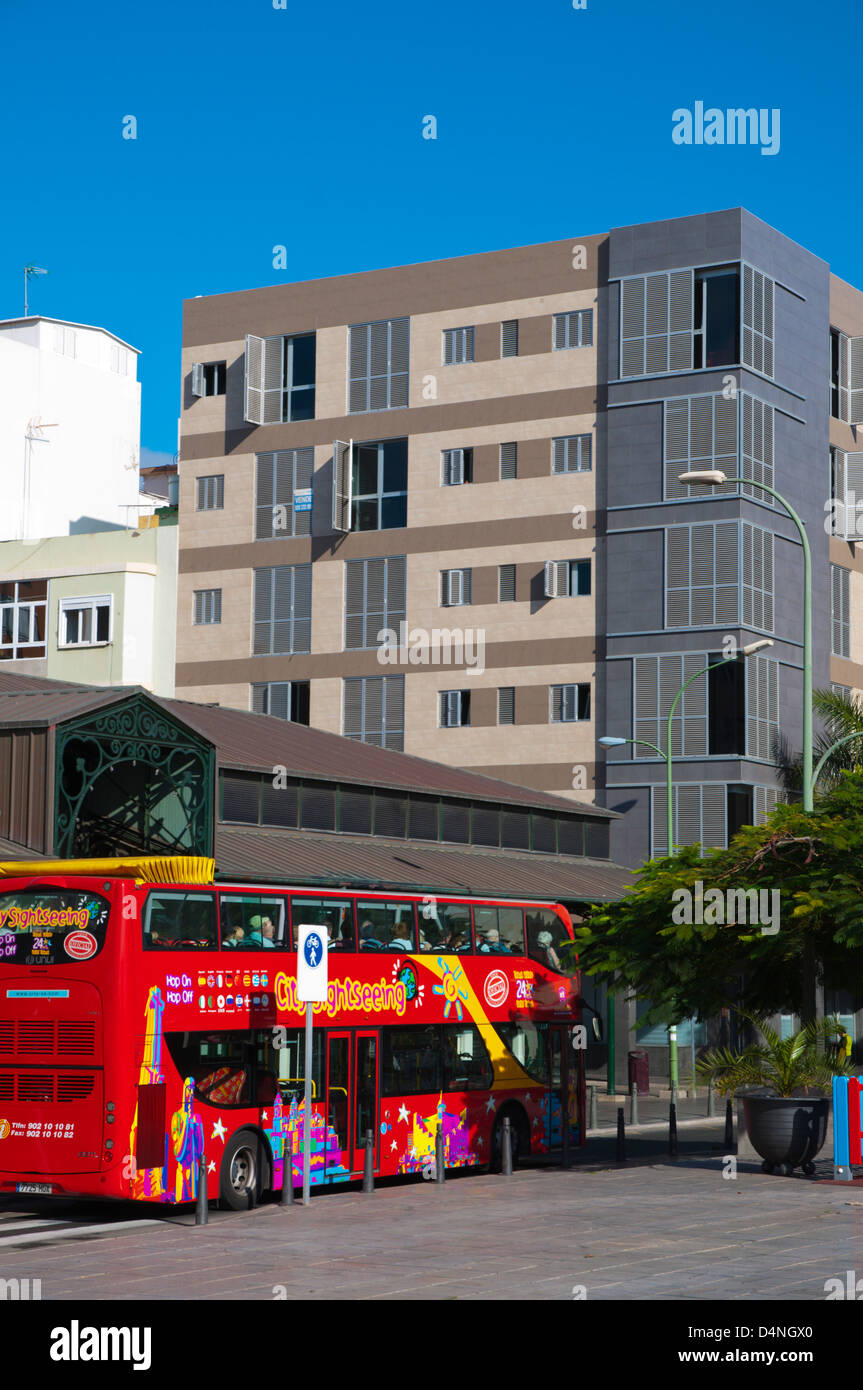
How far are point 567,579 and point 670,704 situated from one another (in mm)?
5304

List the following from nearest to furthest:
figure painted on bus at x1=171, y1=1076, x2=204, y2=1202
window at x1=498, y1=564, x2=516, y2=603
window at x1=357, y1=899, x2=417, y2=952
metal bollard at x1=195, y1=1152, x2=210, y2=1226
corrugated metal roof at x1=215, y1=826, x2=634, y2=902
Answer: metal bollard at x1=195, y1=1152, x2=210, y2=1226
figure painted on bus at x1=171, y1=1076, x2=204, y2=1202
window at x1=357, y1=899, x2=417, y2=952
corrugated metal roof at x1=215, y1=826, x2=634, y2=902
window at x1=498, y1=564, x2=516, y2=603

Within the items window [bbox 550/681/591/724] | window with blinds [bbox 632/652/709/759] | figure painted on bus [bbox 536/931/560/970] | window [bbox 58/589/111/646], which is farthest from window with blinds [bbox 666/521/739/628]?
figure painted on bus [bbox 536/931/560/970]

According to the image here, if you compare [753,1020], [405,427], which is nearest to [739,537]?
[405,427]

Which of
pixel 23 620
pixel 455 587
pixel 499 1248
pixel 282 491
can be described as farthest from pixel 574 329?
pixel 499 1248

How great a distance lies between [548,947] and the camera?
2706 centimetres

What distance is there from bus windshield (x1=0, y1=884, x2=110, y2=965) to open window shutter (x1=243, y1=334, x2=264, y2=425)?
44480 millimetres

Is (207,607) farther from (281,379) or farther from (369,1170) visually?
(369,1170)

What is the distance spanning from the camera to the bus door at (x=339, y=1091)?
22.3 meters

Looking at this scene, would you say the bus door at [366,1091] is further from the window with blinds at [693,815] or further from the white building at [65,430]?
the white building at [65,430]

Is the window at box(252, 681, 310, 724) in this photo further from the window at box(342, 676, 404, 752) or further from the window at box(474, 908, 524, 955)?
the window at box(474, 908, 524, 955)

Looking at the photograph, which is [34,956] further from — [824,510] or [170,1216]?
[824,510]

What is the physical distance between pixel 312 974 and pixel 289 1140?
2855mm

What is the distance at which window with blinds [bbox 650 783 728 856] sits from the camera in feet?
173

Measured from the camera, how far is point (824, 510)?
59.0 metres
